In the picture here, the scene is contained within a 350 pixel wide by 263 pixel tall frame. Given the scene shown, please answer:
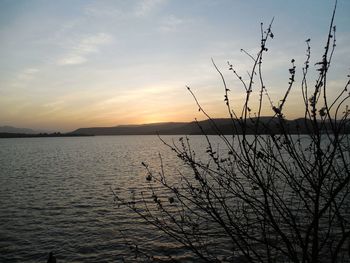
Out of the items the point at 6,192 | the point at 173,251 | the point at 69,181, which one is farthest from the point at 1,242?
the point at 69,181

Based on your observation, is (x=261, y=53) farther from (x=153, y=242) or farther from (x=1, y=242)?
(x=1, y=242)

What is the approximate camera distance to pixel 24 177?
43000 mm

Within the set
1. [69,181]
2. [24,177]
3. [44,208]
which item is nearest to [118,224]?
[44,208]

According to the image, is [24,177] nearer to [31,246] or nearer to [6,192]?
[6,192]

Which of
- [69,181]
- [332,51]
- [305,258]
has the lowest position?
[69,181]

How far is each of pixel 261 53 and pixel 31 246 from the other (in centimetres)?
1611

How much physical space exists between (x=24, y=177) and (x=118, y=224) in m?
28.0

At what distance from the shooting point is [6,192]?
31.1m

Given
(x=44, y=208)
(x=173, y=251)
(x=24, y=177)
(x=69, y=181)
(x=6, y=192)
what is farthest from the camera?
(x=24, y=177)

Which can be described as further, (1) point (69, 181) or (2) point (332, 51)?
(1) point (69, 181)

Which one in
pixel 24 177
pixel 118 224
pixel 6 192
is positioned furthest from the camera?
pixel 24 177

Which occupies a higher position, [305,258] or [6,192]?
[305,258]

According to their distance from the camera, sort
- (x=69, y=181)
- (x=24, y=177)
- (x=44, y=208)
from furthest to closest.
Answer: (x=24, y=177)
(x=69, y=181)
(x=44, y=208)

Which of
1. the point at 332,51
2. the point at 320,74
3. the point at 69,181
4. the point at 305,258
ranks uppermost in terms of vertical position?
the point at 332,51
